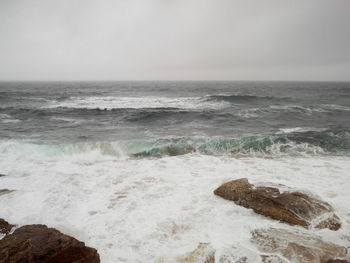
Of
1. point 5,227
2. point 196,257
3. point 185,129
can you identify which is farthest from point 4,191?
point 185,129

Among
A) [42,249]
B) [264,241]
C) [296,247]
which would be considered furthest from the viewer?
[264,241]

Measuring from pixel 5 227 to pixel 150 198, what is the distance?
10.3 ft

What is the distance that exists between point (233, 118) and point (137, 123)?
7998 millimetres

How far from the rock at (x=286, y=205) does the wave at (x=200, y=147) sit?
184 inches

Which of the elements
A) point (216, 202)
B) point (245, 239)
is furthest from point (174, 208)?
point (245, 239)

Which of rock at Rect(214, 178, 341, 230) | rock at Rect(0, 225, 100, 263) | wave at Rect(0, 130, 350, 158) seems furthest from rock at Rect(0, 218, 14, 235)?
wave at Rect(0, 130, 350, 158)

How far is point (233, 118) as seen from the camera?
2044cm

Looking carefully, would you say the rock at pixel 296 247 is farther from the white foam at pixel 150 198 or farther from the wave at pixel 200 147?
the wave at pixel 200 147

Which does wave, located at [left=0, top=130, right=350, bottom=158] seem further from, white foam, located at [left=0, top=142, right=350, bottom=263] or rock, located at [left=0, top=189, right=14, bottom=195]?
rock, located at [left=0, top=189, right=14, bottom=195]

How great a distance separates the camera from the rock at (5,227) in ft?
15.8

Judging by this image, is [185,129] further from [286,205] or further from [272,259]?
[272,259]

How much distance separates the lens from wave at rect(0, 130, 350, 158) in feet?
35.6

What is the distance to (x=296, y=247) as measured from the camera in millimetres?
4316

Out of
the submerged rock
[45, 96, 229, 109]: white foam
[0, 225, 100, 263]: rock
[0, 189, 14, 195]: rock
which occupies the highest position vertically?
[45, 96, 229, 109]: white foam
